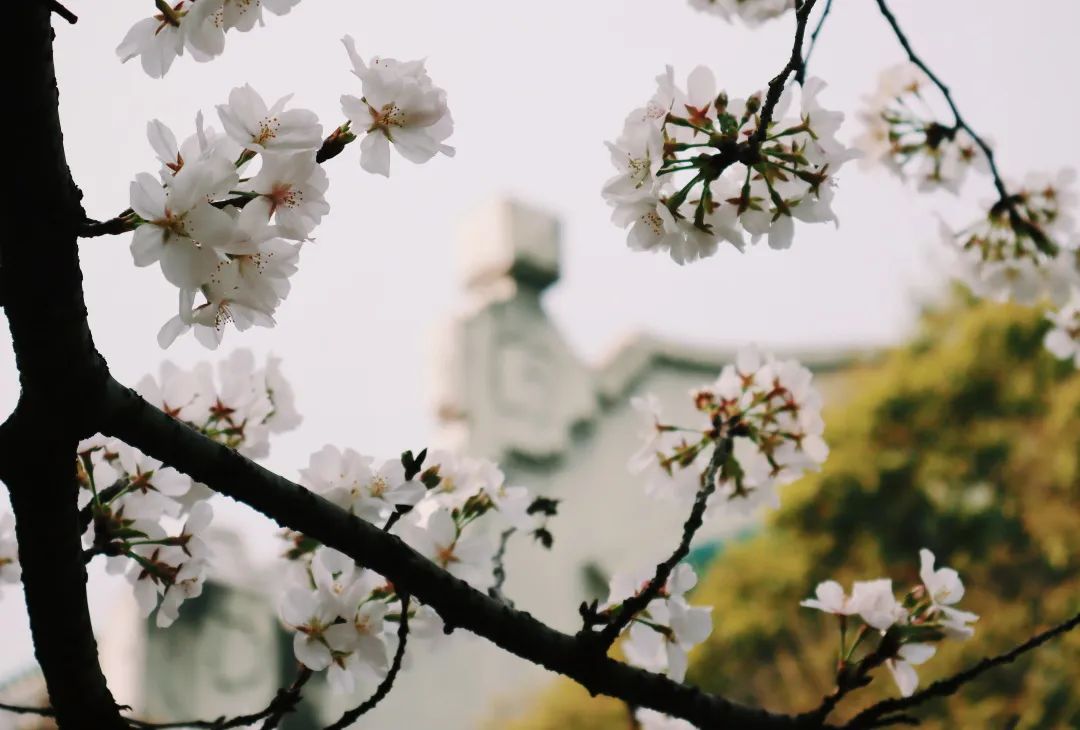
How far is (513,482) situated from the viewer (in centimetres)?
629

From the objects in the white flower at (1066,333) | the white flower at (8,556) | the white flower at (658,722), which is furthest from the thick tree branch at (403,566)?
the white flower at (1066,333)

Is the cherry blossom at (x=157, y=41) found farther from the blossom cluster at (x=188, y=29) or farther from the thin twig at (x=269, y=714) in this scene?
the thin twig at (x=269, y=714)

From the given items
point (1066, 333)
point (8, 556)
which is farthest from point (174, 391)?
point (1066, 333)

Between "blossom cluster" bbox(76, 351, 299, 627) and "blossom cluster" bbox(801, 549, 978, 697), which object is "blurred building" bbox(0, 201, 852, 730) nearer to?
"blossom cluster" bbox(76, 351, 299, 627)

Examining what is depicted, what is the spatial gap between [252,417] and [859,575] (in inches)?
182

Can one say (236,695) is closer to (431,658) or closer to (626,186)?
(431,658)

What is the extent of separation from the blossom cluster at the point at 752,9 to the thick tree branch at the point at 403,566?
0.98 meters

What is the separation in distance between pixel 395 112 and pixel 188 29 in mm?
146

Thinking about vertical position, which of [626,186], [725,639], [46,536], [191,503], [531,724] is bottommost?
[46,536]

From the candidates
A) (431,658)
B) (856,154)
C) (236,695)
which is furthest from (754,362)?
(431,658)

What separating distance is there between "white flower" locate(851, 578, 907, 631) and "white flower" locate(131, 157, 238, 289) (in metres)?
0.71

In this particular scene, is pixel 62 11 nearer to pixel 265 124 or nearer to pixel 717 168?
pixel 265 124

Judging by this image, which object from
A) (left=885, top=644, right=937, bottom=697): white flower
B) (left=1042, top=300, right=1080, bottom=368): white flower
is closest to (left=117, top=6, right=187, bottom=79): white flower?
(left=885, top=644, right=937, bottom=697): white flower

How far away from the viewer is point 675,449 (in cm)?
121
